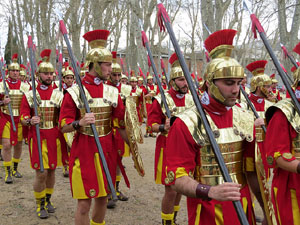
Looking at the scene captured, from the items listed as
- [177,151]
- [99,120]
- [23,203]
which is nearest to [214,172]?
[177,151]

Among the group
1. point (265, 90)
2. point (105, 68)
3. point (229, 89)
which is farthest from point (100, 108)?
point (265, 90)

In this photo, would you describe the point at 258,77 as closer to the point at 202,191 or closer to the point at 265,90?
the point at 265,90

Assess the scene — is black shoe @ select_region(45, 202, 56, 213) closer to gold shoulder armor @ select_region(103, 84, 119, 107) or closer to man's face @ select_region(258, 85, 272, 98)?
gold shoulder armor @ select_region(103, 84, 119, 107)

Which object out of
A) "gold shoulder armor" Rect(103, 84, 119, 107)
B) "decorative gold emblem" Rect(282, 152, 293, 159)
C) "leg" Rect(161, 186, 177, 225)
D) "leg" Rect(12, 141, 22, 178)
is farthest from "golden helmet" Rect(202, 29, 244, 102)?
"leg" Rect(12, 141, 22, 178)

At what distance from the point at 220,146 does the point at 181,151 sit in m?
0.35

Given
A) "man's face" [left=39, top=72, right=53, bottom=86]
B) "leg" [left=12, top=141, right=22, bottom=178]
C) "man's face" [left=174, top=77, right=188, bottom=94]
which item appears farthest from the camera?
"leg" [left=12, top=141, right=22, bottom=178]

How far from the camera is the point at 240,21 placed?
28.2 meters

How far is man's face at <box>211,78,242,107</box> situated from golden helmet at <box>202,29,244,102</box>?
1.3 inches

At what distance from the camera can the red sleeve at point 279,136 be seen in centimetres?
306

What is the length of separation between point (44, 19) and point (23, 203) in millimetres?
19245

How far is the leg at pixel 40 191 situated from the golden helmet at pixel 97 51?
7.35 ft

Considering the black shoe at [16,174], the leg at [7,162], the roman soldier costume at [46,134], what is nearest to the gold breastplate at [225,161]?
the roman soldier costume at [46,134]

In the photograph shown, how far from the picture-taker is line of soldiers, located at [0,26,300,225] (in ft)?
8.36

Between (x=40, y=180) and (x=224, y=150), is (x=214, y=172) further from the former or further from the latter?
(x=40, y=180)
